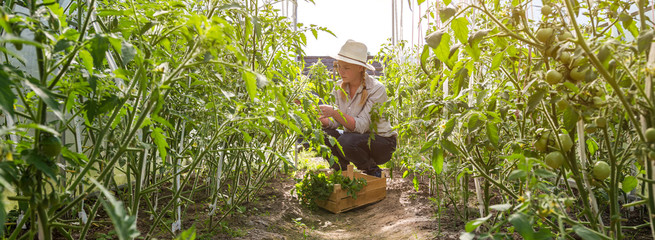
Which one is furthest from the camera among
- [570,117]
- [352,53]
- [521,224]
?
[352,53]

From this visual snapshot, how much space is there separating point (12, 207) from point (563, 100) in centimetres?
205

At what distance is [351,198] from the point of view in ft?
9.83

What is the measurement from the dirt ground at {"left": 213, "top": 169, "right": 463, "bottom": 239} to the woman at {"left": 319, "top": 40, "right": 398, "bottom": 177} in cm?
41

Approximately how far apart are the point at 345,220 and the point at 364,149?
0.92 meters

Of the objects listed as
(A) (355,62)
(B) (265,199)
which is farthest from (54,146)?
(A) (355,62)

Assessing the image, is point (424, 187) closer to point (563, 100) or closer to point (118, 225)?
point (563, 100)

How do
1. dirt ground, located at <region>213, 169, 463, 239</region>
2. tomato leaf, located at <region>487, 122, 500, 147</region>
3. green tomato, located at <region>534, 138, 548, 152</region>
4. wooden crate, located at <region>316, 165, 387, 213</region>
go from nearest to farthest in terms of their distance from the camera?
green tomato, located at <region>534, 138, 548, 152</region>, tomato leaf, located at <region>487, 122, 500, 147</region>, dirt ground, located at <region>213, 169, 463, 239</region>, wooden crate, located at <region>316, 165, 387, 213</region>

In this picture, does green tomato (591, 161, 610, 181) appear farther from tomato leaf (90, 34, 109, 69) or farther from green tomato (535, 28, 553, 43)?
tomato leaf (90, 34, 109, 69)

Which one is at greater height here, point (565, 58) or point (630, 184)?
point (565, 58)

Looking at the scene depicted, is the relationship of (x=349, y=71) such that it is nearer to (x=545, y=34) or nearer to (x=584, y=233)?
(x=545, y=34)

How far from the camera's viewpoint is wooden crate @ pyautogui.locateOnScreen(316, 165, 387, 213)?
2.88 m

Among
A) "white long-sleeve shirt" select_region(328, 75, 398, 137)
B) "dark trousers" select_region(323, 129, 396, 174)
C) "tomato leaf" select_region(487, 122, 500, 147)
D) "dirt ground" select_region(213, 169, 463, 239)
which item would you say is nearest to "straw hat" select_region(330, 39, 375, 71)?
"white long-sleeve shirt" select_region(328, 75, 398, 137)

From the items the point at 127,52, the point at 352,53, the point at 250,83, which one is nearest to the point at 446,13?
the point at 250,83

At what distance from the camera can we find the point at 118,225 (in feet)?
1.64
